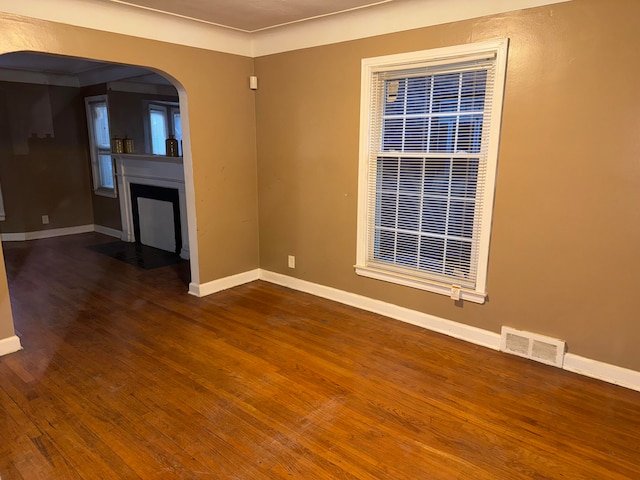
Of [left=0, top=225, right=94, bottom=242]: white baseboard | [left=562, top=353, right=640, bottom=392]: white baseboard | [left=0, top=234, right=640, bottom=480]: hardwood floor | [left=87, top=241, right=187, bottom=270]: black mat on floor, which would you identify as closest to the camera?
[left=0, top=234, right=640, bottom=480]: hardwood floor

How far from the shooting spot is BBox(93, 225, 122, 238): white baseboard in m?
6.48

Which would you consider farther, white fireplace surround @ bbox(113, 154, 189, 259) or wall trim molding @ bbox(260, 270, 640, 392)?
white fireplace surround @ bbox(113, 154, 189, 259)

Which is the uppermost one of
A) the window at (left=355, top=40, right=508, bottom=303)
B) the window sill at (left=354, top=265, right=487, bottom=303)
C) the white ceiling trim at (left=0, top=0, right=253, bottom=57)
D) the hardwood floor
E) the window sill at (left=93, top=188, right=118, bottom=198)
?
the white ceiling trim at (left=0, top=0, right=253, bottom=57)

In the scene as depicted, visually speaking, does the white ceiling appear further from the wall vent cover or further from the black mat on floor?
the black mat on floor

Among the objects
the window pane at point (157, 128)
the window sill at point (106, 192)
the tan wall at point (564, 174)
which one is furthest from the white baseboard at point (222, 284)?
the window pane at point (157, 128)

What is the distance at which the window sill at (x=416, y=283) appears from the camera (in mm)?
3062

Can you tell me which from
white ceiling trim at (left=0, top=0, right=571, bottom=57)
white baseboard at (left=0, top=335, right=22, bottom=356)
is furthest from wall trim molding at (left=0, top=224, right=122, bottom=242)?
white ceiling trim at (left=0, top=0, right=571, bottom=57)

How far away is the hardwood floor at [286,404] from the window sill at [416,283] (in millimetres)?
336

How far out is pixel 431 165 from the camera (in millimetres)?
3160

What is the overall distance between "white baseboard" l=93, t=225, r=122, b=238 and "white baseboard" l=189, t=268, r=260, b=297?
2995 millimetres

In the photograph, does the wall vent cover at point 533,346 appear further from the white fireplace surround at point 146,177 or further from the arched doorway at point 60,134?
the arched doorway at point 60,134

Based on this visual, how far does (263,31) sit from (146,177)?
2.85m

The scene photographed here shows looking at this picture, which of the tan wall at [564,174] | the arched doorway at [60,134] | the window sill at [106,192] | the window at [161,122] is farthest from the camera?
the window at [161,122]

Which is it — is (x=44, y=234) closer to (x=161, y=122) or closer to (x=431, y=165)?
(x=161, y=122)
